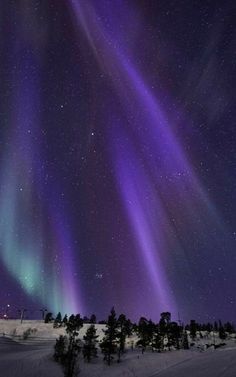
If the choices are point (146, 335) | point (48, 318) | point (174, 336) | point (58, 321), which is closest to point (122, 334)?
point (146, 335)

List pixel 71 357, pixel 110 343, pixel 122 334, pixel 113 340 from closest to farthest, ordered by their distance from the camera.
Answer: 1. pixel 71 357
2. pixel 110 343
3. pixel 122 334
4. pixel 113 340

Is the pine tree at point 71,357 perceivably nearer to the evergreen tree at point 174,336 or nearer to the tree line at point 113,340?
the tree line at point 113,340

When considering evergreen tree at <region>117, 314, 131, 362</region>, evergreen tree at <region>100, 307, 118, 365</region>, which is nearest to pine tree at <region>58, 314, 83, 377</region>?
evergreen tree at <region>100, 307, 118, 365</region>

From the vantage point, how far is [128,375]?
60.1 metres

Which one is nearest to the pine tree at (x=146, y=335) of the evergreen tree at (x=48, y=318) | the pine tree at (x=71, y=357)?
the pine tree at (x=71, y=357)

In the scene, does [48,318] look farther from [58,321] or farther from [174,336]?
[174,336]

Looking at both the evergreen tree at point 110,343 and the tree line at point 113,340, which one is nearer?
the tree line at point 113,340

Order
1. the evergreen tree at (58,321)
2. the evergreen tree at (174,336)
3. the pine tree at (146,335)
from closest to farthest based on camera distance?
the pine tree at (146,335)
the evergreen tree at (174,336)
the evergreen tree at (58,321)

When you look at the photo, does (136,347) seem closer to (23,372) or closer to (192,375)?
(23,372)

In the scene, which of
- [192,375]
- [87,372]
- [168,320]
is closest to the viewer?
[192,375]

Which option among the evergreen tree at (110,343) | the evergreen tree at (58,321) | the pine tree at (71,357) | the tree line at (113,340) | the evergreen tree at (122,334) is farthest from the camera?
the evergreen tree at (58,321)

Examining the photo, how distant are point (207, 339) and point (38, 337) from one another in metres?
62.9

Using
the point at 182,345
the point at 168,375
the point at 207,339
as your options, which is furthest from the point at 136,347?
the point at 168,375

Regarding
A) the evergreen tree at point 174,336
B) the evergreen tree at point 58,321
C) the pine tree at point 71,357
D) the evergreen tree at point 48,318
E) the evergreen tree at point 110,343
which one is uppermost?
the evergreen tree at point 48,318
